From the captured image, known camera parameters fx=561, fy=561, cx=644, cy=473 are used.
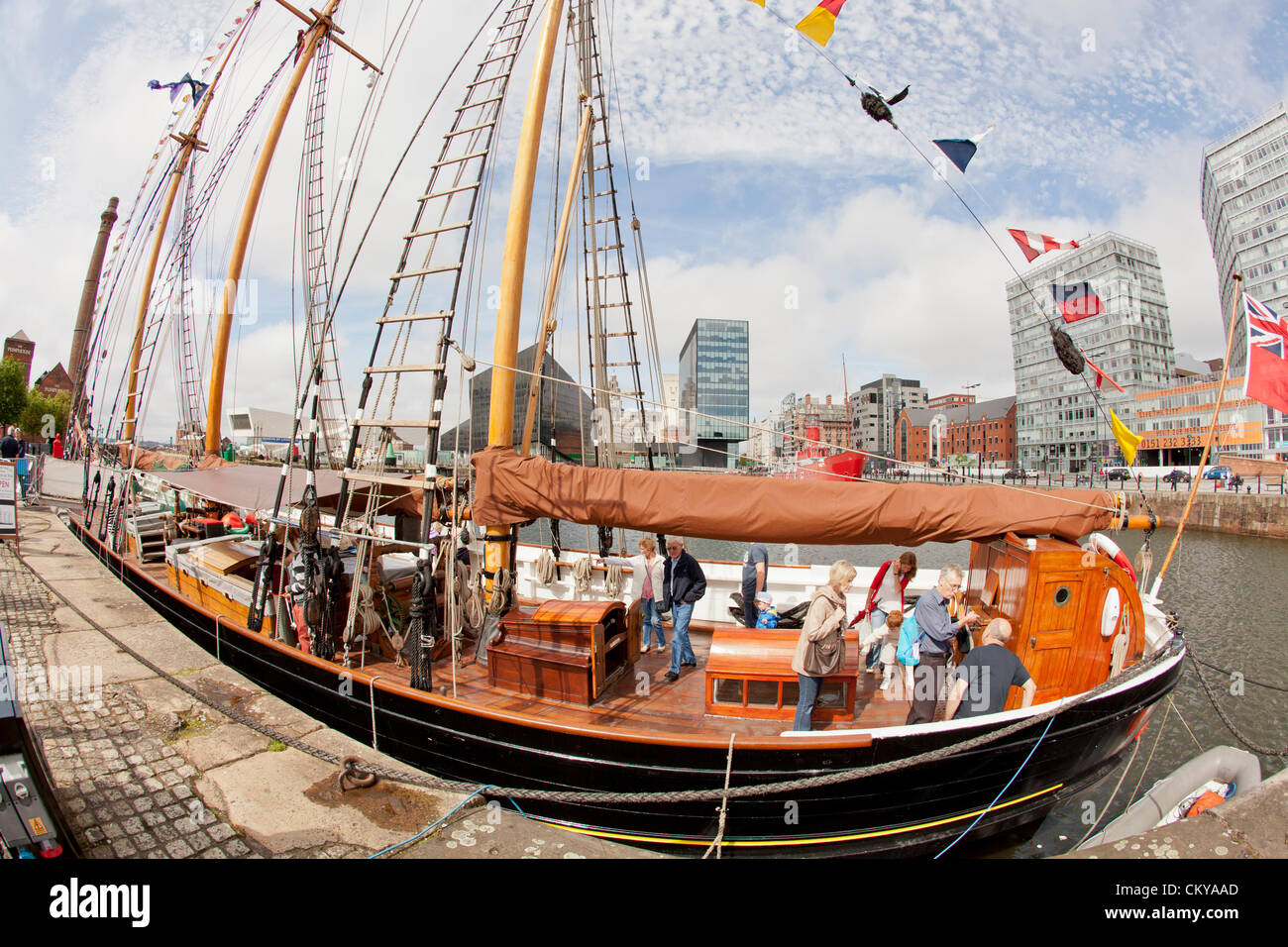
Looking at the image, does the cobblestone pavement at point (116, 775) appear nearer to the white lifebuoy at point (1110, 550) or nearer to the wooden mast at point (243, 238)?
the white lifebuoy at point (1110, 550)

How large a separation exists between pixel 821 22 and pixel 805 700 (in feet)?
20.0

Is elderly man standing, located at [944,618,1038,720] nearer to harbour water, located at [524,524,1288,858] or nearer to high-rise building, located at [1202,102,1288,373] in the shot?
harbour water, located at [524,524,1288,858]

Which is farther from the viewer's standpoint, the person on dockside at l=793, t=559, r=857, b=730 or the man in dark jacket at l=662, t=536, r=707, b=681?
the man in dark jacket at l=662, t=536, r=707, b=681

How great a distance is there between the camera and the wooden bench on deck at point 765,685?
4637 mm

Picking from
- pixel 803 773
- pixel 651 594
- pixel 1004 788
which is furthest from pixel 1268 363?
pixel 651 594

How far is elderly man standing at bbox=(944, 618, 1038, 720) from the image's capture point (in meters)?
4.17

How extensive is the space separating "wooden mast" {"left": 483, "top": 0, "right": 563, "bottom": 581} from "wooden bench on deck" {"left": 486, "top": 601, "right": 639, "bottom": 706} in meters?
0.95

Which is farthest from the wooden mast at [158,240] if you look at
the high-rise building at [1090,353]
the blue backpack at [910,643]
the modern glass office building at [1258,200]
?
the modern glass office building at [1258,200]

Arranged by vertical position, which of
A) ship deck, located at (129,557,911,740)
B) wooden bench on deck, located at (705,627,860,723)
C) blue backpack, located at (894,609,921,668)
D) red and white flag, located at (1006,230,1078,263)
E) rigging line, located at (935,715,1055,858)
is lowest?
rigging line, located at (935,715,1055,858)

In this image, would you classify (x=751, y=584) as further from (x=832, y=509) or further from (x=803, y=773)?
(x=803, y=773)

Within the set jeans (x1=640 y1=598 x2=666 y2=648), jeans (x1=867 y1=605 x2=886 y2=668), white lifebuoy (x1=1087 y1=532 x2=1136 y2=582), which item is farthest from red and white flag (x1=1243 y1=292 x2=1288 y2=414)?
jeans (x1=640 y1=598 x2=666 y2=648)

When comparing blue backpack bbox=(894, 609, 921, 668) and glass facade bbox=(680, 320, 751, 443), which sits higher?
glass facade bbox=(680, 320, 751, 443)

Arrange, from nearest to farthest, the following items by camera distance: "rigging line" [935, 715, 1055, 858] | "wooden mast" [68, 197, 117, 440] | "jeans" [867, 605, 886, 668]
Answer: "rigging line" [935, 715, 1055, 858], "jeans" [867, 605, 886, 668], "wooden mast" [68, 197, 117, 440]
